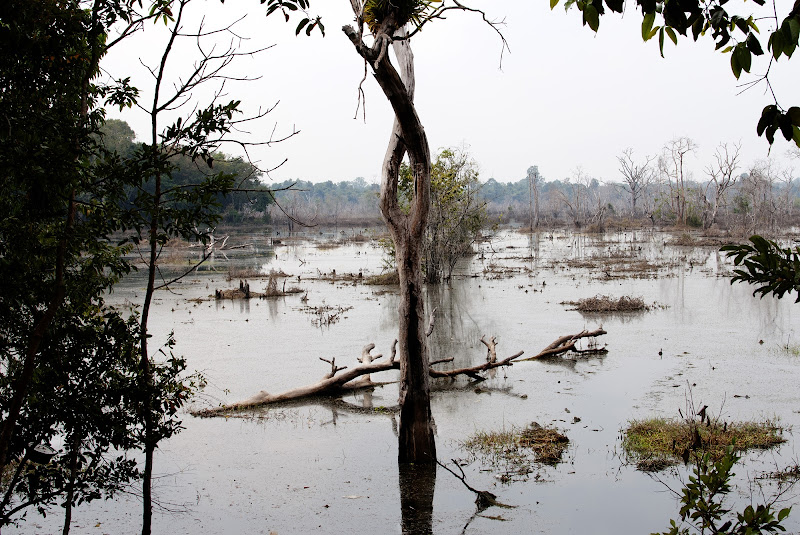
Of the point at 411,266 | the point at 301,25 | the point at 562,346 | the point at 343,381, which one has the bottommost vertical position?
the point at 343,381

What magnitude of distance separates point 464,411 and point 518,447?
4.37 ft

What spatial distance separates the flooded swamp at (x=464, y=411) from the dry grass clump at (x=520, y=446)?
37 millimetres

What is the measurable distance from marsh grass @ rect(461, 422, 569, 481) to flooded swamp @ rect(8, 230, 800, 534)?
3 cm

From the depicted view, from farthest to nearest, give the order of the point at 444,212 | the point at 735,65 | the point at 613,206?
the point at 613,206, the point at 444,212, the point at 735,65

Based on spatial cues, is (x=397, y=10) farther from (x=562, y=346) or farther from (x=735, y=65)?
(x=562, y=346)

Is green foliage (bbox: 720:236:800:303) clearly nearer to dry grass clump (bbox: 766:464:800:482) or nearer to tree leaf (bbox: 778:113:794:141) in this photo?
tree leaf (bbox: 778:113:794:141)

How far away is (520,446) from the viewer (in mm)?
6344

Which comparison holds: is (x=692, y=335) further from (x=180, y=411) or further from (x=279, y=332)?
(x=180, y=411)

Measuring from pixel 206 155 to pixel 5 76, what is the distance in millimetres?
927

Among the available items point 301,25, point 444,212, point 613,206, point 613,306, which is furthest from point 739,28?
point 613,206

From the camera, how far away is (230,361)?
34.0 feet

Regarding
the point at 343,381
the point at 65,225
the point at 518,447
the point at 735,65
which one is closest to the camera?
the point at 735,65

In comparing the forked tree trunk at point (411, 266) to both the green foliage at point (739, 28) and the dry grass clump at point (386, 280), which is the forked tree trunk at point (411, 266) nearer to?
the green foliage at point (739, 28)

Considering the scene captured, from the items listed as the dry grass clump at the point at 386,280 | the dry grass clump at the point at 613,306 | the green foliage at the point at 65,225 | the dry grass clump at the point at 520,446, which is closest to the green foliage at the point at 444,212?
the dry grass clump at the point at 386,280
